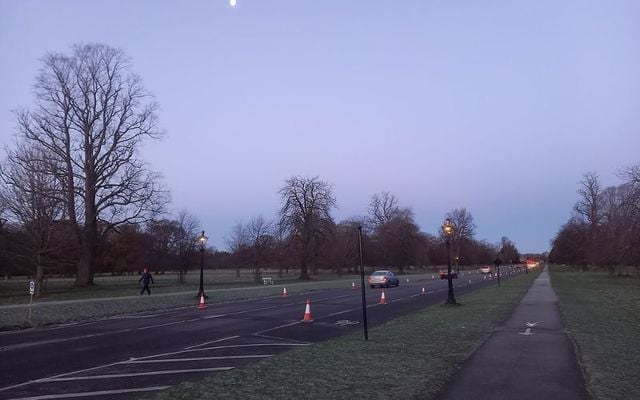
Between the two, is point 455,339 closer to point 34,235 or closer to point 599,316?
point 599,316

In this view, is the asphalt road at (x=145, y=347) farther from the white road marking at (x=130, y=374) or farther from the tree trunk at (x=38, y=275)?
the tree trunk at (x=38, y=275)

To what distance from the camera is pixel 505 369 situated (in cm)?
984

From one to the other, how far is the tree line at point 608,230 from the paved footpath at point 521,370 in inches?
1052

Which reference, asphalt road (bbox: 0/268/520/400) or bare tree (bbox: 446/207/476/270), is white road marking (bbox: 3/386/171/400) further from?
bare tree (bbox: 446/207/476/270)

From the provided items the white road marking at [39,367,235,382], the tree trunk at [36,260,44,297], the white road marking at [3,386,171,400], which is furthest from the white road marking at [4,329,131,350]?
the tree trunk at [36,260,44,297]

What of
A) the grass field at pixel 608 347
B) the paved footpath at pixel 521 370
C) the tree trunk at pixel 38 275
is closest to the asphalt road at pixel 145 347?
the paved footpath at pixel 521 370

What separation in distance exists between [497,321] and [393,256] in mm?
82102

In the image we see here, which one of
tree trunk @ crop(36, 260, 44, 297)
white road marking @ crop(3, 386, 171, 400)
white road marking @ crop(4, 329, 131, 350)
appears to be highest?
tree trunk @ crop(36, 260, 44, 297)

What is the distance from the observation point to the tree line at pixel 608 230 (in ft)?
124

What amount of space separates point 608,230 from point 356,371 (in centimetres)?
5996

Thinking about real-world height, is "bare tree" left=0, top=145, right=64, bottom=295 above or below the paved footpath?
above

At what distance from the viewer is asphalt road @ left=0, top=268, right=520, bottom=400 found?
29.3 feet

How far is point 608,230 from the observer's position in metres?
60.3

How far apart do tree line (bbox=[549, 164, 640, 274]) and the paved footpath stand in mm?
26709
